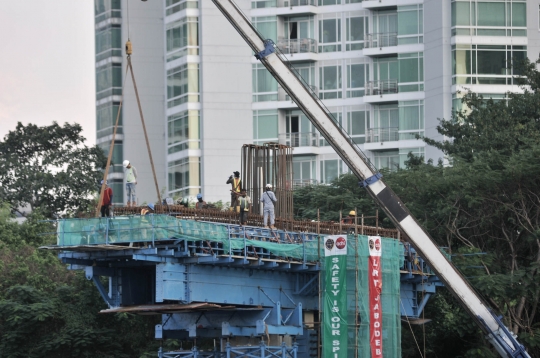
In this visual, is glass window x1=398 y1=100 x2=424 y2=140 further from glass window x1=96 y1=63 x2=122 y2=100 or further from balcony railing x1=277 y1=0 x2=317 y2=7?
glass window x1=96 y1=63 x2=122 y2=100

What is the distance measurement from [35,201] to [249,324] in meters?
42.4

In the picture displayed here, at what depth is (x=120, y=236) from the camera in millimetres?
48281

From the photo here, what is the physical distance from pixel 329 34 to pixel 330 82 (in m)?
3.49

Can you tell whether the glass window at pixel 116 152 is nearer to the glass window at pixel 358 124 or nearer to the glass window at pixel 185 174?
the glass window at pixel 185 174

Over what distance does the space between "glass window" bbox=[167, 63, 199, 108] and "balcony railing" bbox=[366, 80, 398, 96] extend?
1243 centimetres

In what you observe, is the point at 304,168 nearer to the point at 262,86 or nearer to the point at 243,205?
the point at 262,86

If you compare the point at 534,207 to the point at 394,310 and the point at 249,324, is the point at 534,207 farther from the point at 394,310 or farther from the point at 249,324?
the point at 249,324

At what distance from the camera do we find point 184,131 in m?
95.4

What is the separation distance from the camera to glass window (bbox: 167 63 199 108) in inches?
3738

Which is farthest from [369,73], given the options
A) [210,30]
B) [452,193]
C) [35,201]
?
[452,193]

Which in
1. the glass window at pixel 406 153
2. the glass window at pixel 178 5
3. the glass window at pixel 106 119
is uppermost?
the glass window at pixel 178 5

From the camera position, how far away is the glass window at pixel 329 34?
9612 cm

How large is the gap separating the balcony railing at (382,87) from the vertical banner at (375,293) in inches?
1698

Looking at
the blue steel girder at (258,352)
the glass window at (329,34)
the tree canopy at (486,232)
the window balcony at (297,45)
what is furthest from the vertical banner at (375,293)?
the glass window at (329,34)
